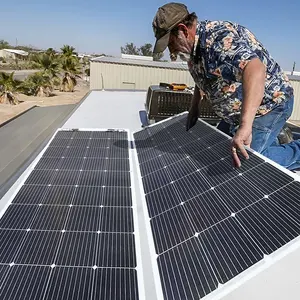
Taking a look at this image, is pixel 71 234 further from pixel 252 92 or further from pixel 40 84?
pixel 40 84

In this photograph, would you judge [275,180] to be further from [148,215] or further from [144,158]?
[144,158]

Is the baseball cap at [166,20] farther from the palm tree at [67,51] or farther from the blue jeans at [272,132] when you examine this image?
the palm tree at [67,51]

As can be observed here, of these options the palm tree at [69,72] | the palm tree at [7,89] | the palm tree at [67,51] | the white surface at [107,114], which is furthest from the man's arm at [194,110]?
the palm tree at [67,51]

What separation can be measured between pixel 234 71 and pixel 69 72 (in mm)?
37423

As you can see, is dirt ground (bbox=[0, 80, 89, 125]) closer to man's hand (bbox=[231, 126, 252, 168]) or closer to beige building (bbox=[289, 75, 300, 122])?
beige building (bbox=[289, 75, 300, 122])

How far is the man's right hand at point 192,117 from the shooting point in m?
4.53

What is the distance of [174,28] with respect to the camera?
3059 mm

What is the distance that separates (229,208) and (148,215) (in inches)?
32.2

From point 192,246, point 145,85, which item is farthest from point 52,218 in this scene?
point 145,85

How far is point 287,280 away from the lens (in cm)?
207

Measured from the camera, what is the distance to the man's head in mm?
3002

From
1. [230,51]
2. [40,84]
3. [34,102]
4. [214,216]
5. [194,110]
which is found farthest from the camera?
[40,84]

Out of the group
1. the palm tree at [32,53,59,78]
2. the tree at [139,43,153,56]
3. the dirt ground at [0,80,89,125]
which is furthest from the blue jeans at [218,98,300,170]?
the tree at [139,43,153,56]

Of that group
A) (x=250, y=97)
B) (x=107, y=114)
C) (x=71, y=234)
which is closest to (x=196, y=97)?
(x=250, y=97)
